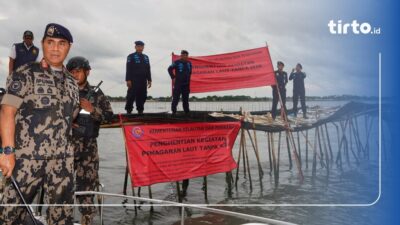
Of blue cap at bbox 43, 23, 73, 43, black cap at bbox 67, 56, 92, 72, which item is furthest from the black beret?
black cap at bbox 67, 56, 92, 72

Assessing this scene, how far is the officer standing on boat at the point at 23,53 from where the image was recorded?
1.93m

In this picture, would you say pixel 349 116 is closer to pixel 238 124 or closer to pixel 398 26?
pixel 398 26

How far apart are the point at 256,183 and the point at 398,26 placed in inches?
240

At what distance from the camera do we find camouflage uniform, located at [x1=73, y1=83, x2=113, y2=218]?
2580 millimetres

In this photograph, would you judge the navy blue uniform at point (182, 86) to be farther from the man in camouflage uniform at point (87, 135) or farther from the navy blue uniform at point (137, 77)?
the man in camouflage uniform at point (87, 135)

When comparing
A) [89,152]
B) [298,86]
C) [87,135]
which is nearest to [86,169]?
[89,152]

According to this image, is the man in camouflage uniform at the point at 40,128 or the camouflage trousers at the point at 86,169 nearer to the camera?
the man in camouflage uniform at the point at 40,128

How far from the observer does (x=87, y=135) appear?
256 cm

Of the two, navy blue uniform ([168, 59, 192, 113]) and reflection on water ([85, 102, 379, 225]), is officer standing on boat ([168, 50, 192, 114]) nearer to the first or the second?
navy blue uniform ([168, 59, 192, 113])

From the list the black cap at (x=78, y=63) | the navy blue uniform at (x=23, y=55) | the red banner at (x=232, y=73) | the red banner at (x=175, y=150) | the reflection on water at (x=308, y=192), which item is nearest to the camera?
the navy blue uniform at (x=23, y=55)

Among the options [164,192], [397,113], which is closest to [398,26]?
[397,113]

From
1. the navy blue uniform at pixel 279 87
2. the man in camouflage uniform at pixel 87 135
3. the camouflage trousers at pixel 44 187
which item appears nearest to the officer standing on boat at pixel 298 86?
the navy blue uniform at pixel 279 87

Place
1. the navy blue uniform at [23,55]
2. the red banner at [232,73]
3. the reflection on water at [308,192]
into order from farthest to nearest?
the red banner at [232,73] → the reflection on water at [308,192] → the navy blue uniform at [23,55]

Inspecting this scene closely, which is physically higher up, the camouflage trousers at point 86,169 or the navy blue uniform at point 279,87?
the navy blue uniform at point 279,87
